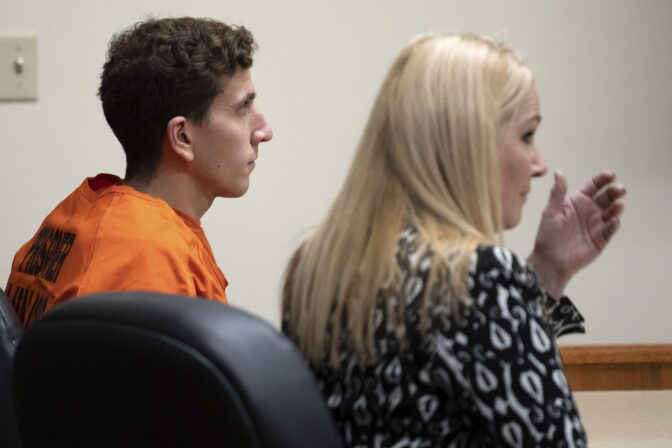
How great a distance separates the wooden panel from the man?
105 cm

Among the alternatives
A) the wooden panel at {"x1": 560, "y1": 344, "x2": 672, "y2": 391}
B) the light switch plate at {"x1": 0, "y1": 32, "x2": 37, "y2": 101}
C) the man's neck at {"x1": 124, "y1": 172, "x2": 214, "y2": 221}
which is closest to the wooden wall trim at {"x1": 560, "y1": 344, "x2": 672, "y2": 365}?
the wooden panel at {"x1": 560, "y1": 344, "x2": 672, "y2": 391}

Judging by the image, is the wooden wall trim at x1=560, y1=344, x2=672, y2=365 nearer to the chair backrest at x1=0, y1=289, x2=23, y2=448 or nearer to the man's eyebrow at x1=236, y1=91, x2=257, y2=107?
the man's eyebrow at x1=236, y1=91, x2=257, y2=107

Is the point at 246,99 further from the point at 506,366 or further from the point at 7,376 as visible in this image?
the point at 506,366

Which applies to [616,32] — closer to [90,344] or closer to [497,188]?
[497,188]

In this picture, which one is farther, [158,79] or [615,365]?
[615,365]

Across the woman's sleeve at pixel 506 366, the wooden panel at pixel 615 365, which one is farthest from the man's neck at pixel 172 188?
the wooden panel at pixel 615 365

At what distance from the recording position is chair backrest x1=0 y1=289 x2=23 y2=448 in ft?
3.77

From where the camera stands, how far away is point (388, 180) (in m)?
Answer: 1.15

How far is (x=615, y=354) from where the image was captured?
8.70ft

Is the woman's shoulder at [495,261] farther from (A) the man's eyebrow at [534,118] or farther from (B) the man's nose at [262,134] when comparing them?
(B) the man's nose at [262,134]

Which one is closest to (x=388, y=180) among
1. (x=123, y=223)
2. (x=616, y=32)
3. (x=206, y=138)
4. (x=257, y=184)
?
(x=123, y=223)

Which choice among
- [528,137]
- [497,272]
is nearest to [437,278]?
[497,272]

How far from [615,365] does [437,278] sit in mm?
1737

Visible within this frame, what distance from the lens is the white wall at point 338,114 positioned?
2625 mm
